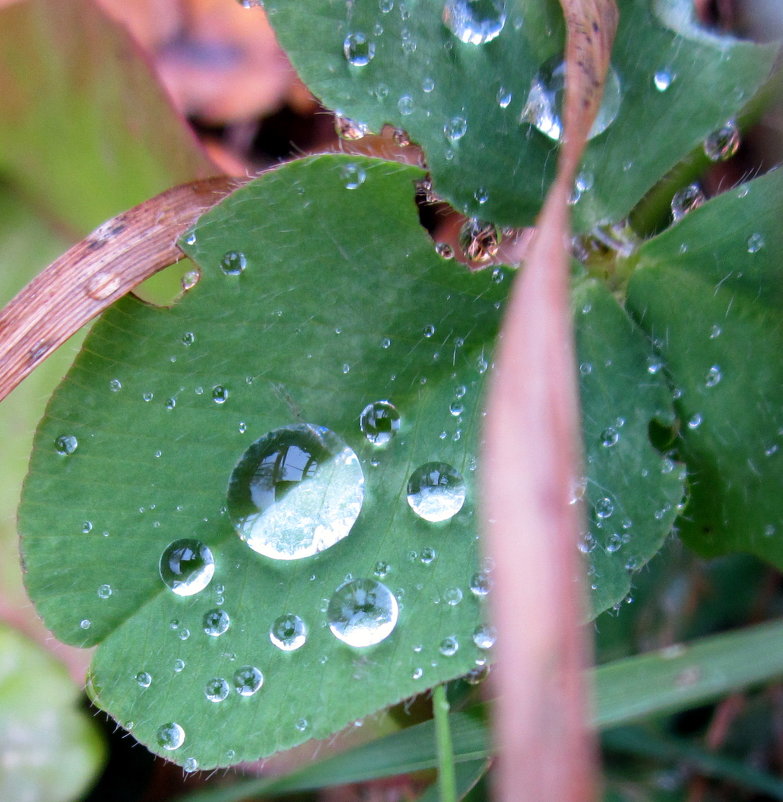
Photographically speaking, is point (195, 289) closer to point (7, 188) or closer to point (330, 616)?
point (330, 616)

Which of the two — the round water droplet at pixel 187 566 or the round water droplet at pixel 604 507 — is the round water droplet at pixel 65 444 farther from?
the round water droplet at pixel 604 507

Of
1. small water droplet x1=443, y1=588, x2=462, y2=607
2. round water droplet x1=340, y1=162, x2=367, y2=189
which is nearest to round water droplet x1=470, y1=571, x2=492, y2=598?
small water droplet x1=443, y1=588, x2=462, y2=607

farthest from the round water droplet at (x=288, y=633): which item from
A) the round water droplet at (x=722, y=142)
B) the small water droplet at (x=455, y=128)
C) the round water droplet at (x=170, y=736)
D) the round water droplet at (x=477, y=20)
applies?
the round water droplet at (x=722, y=142)

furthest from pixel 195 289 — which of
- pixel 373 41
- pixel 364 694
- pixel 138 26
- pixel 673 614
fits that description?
pixel 138 26

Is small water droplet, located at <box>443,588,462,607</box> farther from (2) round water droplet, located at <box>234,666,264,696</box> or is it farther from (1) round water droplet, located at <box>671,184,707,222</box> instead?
(1) round water droplet, located at <box>671,184,707,222</box>

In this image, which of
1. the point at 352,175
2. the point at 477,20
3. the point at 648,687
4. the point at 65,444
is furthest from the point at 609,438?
the point at 65,444

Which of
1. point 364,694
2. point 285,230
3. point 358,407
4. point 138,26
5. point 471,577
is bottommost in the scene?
point 364,694
